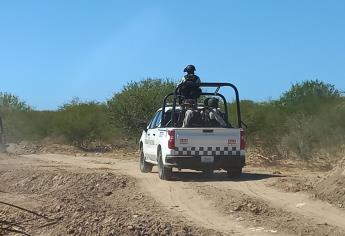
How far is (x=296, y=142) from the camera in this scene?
25703 mm

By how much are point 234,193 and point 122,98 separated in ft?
72.8

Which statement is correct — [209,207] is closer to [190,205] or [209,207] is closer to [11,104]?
[190,205]

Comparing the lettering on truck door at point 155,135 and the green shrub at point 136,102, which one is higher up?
the green shrub at point 136,102

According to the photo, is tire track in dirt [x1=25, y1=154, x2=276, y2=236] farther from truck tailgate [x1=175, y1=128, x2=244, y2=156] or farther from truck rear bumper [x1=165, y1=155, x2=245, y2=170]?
truck tailgate [x1=175, y1=128, x2=244, y2=156]

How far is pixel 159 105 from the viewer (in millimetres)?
33781

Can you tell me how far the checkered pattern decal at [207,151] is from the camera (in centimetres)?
1659

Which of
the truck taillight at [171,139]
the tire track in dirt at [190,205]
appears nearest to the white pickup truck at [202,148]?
the truck taillight at [171,139]

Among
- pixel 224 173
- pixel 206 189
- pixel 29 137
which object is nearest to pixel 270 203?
pixel 206 189

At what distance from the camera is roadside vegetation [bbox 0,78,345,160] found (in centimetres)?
2531

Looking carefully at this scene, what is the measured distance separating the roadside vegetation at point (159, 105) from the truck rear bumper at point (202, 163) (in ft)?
27.0

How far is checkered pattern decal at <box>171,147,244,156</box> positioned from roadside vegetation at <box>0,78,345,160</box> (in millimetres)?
8297

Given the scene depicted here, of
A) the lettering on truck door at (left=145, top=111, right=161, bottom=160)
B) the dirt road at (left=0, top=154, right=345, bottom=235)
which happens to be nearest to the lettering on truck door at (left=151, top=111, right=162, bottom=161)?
the lettering on truck door at (left=145, top=111, right=161, bottom=160)

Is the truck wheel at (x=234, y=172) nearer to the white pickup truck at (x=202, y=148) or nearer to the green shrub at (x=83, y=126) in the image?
the white pickup truck at (x=202, y=148)

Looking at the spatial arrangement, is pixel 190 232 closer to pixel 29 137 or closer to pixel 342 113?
pixel 342 113
